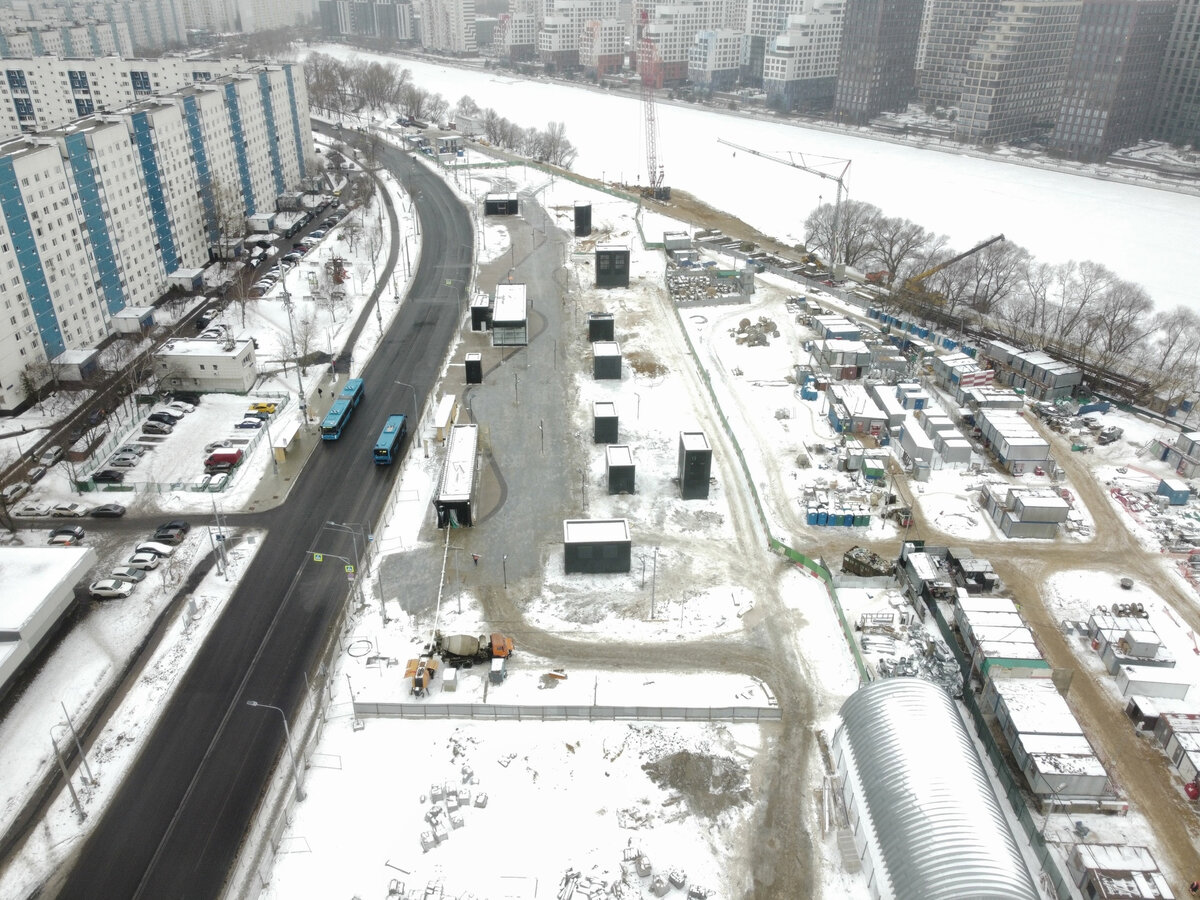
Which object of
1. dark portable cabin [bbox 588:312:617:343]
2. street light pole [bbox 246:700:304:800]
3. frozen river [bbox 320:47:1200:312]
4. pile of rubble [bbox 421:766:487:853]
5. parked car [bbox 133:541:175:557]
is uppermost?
frozen river [bbox 320:47:1200:312]

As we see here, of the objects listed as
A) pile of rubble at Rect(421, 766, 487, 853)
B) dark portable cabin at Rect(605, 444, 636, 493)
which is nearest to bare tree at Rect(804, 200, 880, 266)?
dark portable cabin at Rect(605, 444, 636, 493)

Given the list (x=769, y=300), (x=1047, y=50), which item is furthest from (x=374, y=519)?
(x=1047, y=50)

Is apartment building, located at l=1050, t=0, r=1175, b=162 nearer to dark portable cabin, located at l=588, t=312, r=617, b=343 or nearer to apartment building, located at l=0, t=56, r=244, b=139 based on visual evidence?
dark portable cabin, located at l=588, t=312, r=617, b=343

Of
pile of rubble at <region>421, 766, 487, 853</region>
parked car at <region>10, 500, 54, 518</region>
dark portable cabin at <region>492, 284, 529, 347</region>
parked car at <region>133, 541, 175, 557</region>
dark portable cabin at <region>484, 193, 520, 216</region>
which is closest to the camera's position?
pile of rubble at <region>421, 766, 487, 853</region>

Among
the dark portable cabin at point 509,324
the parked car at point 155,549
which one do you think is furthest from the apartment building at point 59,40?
the parked car at point 155,549

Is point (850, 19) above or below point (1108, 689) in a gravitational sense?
above

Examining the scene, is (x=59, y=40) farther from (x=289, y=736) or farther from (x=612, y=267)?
(x=289, y=736)

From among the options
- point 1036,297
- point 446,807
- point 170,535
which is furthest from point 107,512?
point 1036,297

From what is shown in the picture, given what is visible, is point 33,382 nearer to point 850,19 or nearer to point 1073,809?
point 1073,809
